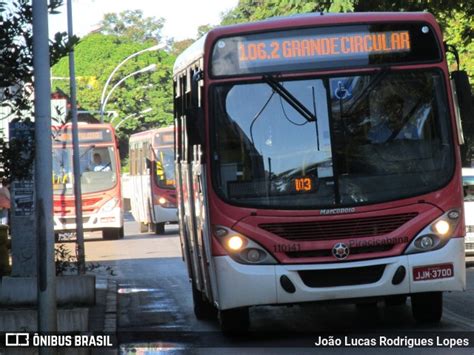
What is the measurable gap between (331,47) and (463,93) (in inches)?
52.7

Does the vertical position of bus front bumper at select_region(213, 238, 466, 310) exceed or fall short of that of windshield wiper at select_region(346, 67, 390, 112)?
it falls short

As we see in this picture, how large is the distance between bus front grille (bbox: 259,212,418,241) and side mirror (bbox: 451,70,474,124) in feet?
4.43

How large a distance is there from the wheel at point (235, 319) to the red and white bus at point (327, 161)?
1 centimetres

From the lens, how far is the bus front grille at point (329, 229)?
12.7 metres

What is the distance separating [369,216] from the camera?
1276cm

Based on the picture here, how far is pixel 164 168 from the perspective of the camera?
46.4 metres

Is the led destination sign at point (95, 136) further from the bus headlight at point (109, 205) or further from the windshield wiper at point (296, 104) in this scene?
the windshield wiper at point (296, 104)

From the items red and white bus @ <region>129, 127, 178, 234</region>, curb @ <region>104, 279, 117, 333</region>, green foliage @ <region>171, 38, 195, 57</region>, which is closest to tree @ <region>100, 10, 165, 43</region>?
green foliage @ <region>171, 38, 195, 57</region>

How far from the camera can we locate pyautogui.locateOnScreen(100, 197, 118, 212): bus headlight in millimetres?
41312

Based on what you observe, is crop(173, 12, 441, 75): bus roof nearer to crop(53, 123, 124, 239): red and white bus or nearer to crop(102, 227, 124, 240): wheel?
crop(53, 123, 124, 239): red and white bus

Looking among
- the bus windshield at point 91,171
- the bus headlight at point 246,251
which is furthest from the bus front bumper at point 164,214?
the bus headlight at point 246,251

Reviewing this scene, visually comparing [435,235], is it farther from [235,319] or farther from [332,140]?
[235,319]

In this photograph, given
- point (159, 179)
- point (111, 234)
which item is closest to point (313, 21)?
point (111, 234)

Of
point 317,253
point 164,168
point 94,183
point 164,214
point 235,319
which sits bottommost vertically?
point 235,319
